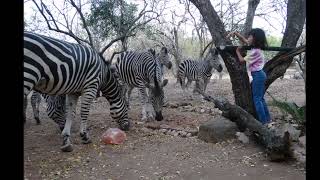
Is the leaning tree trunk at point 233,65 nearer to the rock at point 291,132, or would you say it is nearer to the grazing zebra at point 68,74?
the rock at point 291,132

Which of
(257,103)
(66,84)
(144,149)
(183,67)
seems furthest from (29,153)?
(183,67)

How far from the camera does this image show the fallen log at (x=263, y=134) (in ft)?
15.4

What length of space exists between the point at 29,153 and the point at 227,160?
303 centimetres

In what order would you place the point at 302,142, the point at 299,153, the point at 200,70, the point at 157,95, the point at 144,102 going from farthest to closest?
the point at 200,70 < the point at 144,102 < the point at 157,95 < the point at 302,142 < the point at 299,153

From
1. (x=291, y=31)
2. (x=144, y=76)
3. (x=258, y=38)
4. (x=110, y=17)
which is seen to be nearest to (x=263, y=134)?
(x=258, y=38)

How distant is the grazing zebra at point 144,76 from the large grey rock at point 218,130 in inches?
101

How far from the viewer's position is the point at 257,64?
6.05 meters

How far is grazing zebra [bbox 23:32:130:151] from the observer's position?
4.99m

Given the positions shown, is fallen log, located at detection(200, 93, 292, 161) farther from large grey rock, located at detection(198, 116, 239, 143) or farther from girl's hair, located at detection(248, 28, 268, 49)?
girl's hair, located at detection(248, 28, 268, 49)

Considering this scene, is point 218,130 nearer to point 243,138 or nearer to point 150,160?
point 243,138

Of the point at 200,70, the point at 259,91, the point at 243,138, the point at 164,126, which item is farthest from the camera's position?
the point at 200,70

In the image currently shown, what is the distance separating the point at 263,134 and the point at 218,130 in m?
1.04

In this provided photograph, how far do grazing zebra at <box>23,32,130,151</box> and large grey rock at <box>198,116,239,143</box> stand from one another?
1844 mm

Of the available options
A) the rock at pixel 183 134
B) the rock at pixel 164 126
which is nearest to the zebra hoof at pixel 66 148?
the rock at pixel 183 134
